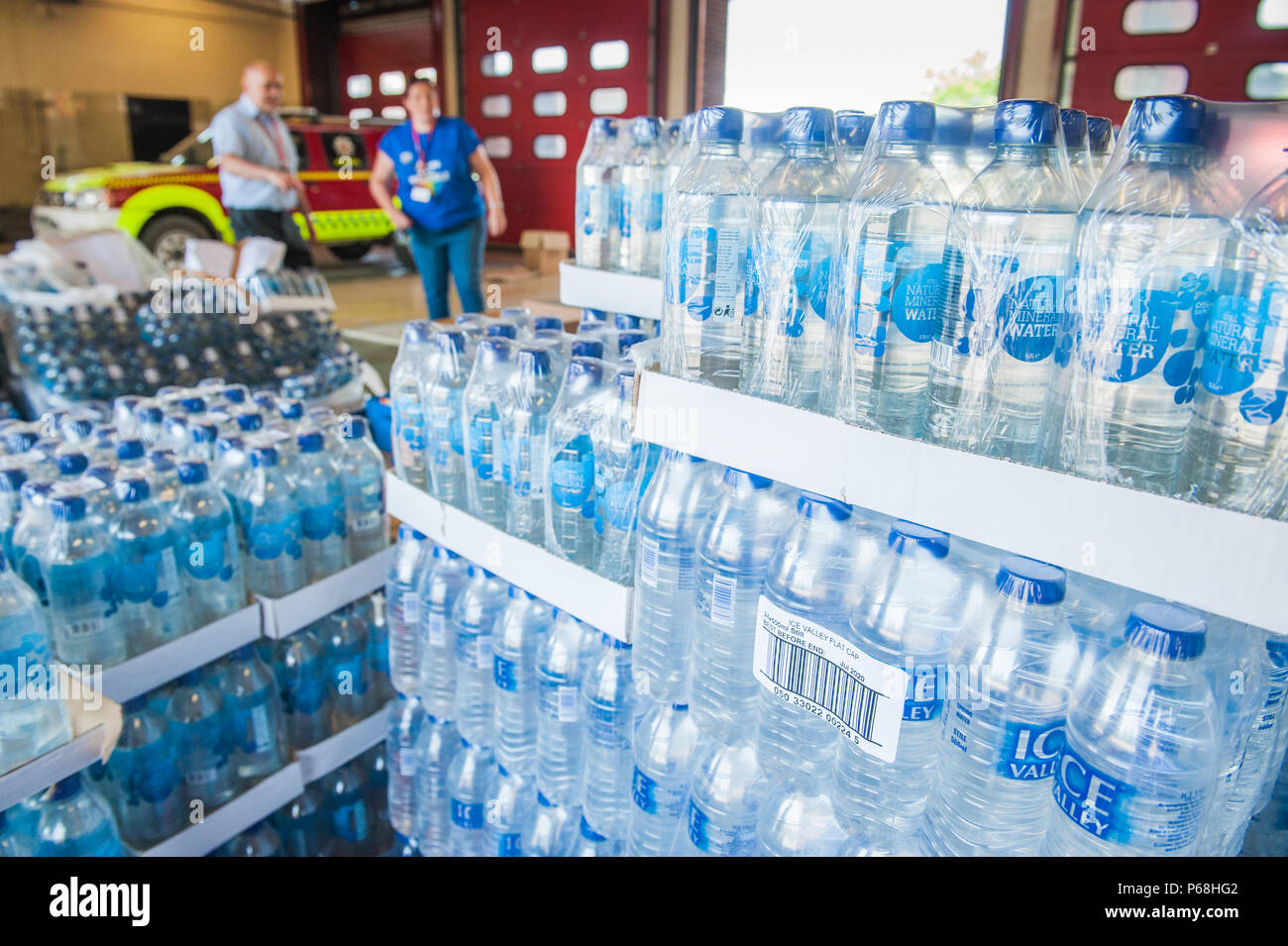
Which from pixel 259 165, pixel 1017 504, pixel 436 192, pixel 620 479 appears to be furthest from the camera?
pixel 259 165

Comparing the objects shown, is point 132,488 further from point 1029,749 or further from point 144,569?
point 1029,749

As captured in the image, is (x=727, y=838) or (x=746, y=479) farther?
(x=727, y=838)

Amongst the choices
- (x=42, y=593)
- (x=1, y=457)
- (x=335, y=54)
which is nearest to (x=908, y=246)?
(x=42, y=593)

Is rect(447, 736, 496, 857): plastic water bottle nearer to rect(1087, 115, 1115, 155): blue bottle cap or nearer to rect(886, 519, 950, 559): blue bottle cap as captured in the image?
rect(886, 519, 950, 559): blue bottle cap

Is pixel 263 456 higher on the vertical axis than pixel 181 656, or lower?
higher

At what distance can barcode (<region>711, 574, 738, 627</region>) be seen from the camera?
1.35 metres

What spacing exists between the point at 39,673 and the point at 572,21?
435 inches

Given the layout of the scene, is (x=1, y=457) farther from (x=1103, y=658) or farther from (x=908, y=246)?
(x=1103, y=658)

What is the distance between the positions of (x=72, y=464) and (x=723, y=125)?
5.40ft

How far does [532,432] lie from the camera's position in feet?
5.70

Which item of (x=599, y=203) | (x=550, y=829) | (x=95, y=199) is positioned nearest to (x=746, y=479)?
(x=599, y=203)

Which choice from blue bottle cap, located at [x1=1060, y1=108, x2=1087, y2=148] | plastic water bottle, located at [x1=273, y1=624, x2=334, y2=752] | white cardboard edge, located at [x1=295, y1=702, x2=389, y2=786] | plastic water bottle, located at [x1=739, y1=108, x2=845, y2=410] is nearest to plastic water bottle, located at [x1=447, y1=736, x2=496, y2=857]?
white cardboard edge, located at [x1=295, y1=702, x2=389, y2=786]
